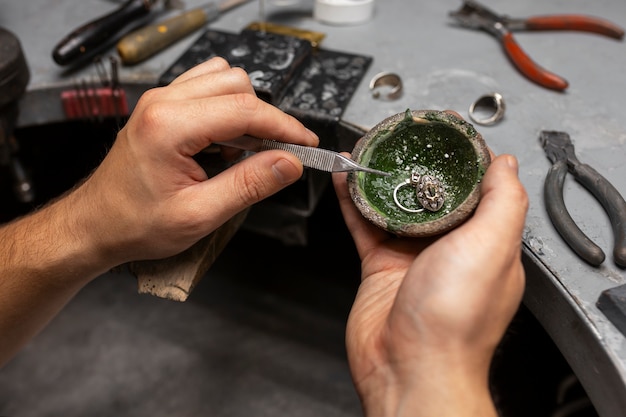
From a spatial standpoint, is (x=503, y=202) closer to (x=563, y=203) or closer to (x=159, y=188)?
(x=563, y=203)

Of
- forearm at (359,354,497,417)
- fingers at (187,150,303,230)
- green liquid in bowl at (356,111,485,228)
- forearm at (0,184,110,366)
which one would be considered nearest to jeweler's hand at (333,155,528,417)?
forearm at (359,354,497,417)

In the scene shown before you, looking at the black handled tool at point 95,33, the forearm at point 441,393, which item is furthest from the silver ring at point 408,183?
the black handled tool at point 95,33

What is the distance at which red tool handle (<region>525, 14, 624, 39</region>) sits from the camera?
48.0 inches

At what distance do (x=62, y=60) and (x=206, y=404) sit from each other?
0.87 m

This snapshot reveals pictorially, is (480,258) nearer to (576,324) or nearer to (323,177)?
(576,324)

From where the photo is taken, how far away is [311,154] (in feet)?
2.66

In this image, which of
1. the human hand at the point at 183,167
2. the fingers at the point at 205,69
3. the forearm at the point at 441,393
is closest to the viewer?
the forearm at the point at 441,393

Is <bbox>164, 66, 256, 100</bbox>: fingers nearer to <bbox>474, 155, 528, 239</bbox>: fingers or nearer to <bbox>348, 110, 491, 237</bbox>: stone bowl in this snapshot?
<bbox>348, 110, 491, 237</bbox>: stone bowl

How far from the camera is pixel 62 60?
1131mm

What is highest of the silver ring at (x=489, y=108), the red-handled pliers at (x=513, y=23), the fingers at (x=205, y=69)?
the fingers at (x=205, y=69)

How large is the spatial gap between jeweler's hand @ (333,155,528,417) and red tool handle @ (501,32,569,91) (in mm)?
458

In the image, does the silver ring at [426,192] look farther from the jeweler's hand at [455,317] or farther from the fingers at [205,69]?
the fingers at [205,69]

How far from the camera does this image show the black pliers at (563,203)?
0.78m

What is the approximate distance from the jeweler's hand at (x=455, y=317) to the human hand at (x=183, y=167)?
257mm
